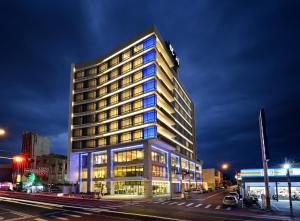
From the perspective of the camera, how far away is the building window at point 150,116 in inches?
2969

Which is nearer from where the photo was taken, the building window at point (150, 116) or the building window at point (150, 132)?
the building window at point (150, 132)

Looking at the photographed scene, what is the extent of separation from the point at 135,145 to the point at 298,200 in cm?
4047

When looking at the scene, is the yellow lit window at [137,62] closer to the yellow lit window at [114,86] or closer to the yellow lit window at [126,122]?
the yellow lit window at [114,86]

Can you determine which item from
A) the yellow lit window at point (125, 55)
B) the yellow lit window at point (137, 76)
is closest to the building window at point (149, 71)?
the yellow lit window at point (137, 76)

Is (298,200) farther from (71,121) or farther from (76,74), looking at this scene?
(76,74)

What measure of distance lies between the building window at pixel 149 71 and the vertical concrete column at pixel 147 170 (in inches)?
757

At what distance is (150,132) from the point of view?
75.5 meters

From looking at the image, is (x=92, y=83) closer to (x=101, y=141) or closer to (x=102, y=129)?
(x=102, y=129)

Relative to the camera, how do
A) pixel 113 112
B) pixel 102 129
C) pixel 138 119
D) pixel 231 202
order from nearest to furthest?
pixel 231 202, pixel 138 119, pixel 113 112, pixel 102 129

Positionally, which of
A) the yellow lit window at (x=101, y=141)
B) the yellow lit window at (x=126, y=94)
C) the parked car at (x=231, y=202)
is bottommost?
the parked car at (x=231, y=202)

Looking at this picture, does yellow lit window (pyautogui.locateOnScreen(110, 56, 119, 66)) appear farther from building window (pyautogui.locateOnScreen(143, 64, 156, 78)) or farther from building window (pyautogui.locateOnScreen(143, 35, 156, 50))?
building window (pyautogui.locateOnScreen(143, 64, 156, 78))

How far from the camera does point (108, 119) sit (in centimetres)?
8819

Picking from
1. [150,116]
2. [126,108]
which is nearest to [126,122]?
[126,108]

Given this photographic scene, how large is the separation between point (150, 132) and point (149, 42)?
25970 mm
